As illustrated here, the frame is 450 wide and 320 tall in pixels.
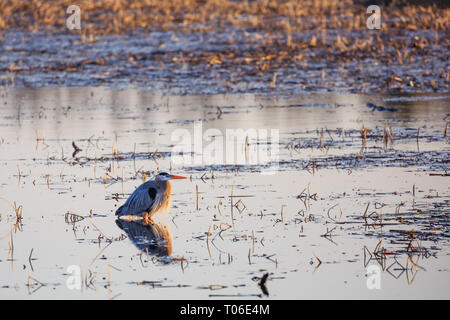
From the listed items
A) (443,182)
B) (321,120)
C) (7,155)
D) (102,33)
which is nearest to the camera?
(443,182)

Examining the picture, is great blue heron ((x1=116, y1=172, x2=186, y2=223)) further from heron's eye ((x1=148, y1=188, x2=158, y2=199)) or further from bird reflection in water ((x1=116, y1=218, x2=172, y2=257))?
bird reflection in water ((x1=116, y1=218, x2=172, y2=257))

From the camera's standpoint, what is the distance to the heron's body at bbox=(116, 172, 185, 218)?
32.1 feet

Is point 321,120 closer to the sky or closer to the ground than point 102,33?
closer to the ground

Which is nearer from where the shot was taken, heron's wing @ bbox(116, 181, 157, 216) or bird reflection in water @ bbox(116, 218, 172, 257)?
bird reflection in water @ bbox(116, 218, 172, 257)

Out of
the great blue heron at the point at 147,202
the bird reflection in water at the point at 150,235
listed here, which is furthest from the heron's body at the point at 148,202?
the bird reflection in water at the point at 150,235

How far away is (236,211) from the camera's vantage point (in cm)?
993

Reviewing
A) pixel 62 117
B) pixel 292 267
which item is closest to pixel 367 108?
pixel 62 117

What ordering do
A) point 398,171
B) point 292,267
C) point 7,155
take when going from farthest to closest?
point 7,155 → point 398,171 → point 292,267

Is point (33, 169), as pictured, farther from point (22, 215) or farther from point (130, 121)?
point (130, 121)

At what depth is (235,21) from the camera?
31.8m

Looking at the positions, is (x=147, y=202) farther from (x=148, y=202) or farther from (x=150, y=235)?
(x=150, y=235)

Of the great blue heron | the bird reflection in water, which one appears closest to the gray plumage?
the great blue heron

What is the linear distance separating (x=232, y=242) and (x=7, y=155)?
5872mm

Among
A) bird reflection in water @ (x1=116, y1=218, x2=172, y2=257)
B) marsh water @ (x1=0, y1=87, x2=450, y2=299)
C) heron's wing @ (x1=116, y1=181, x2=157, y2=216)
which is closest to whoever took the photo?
marsh water @ (x1=0, y1=87, x2=450, y2=299)
